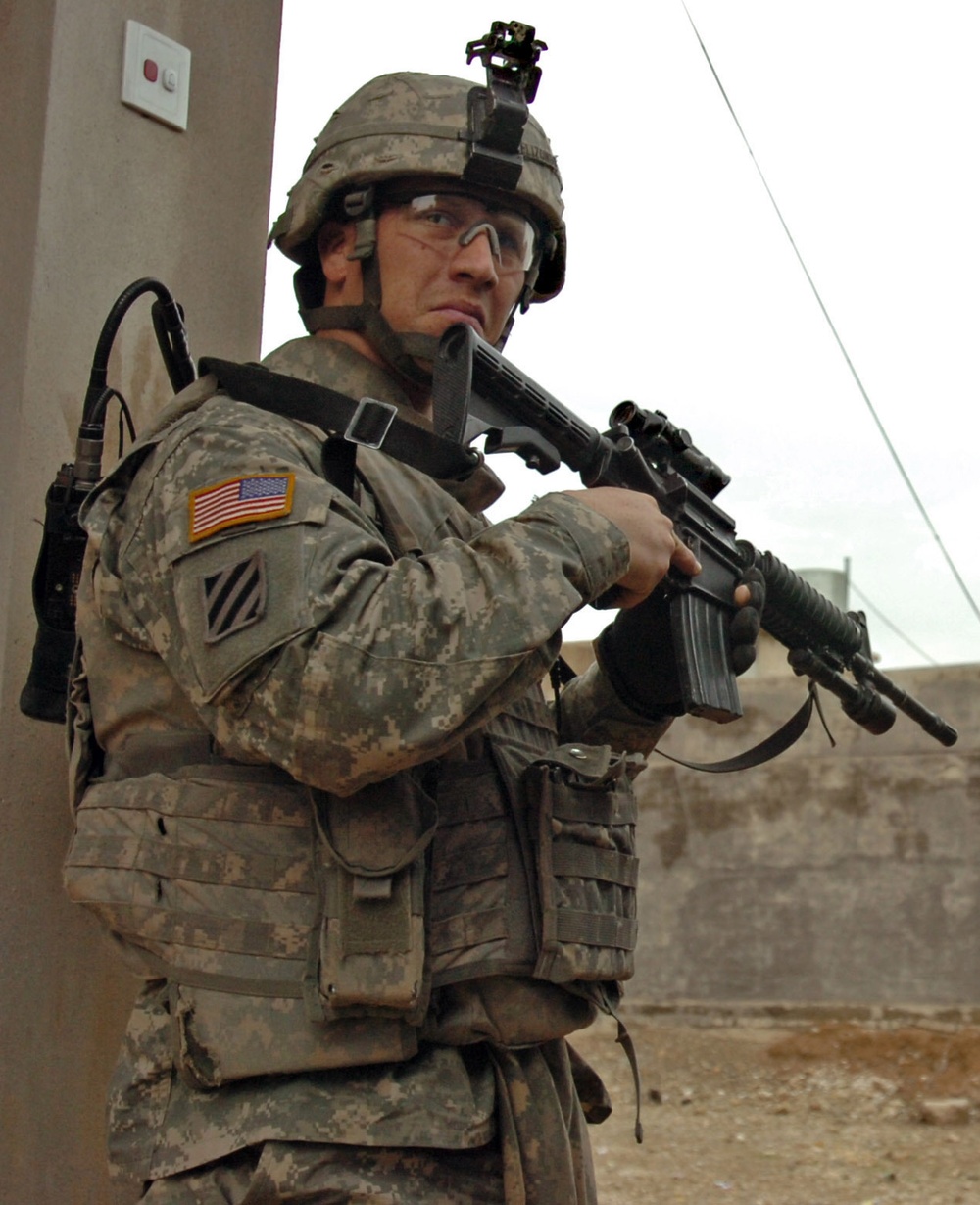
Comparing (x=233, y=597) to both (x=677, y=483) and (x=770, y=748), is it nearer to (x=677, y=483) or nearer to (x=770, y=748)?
(x=677, y=483)

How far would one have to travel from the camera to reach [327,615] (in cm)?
164

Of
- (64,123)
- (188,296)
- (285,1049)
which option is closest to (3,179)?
(64,123)

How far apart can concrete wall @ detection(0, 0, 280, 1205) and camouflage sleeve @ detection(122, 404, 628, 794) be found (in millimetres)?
734

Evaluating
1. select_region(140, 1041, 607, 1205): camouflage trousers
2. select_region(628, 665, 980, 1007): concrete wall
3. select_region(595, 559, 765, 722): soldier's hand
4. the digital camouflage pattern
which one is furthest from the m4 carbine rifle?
select_region(628, 665, 980, 1007): concrete wall

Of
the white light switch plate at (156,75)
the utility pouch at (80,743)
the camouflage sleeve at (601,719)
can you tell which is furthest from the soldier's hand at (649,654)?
the white light switch plate at (156,75)

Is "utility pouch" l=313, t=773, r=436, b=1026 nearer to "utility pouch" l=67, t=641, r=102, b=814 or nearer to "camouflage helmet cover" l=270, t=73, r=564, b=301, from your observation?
"utility pouch" l=67, t=641, r=102, b=814

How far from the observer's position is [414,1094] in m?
1.75

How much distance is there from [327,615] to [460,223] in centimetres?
85

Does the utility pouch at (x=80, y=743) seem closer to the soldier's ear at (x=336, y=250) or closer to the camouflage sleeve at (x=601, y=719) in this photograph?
the soldier's ear at (x=336, y=250)

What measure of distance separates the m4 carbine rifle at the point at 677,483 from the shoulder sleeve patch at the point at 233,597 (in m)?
0.44

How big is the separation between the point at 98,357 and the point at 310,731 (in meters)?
0.93

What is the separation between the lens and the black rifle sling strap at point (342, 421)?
184cm

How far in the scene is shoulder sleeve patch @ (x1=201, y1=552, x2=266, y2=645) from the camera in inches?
64.6

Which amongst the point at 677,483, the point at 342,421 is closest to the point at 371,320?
the point at 342,421
